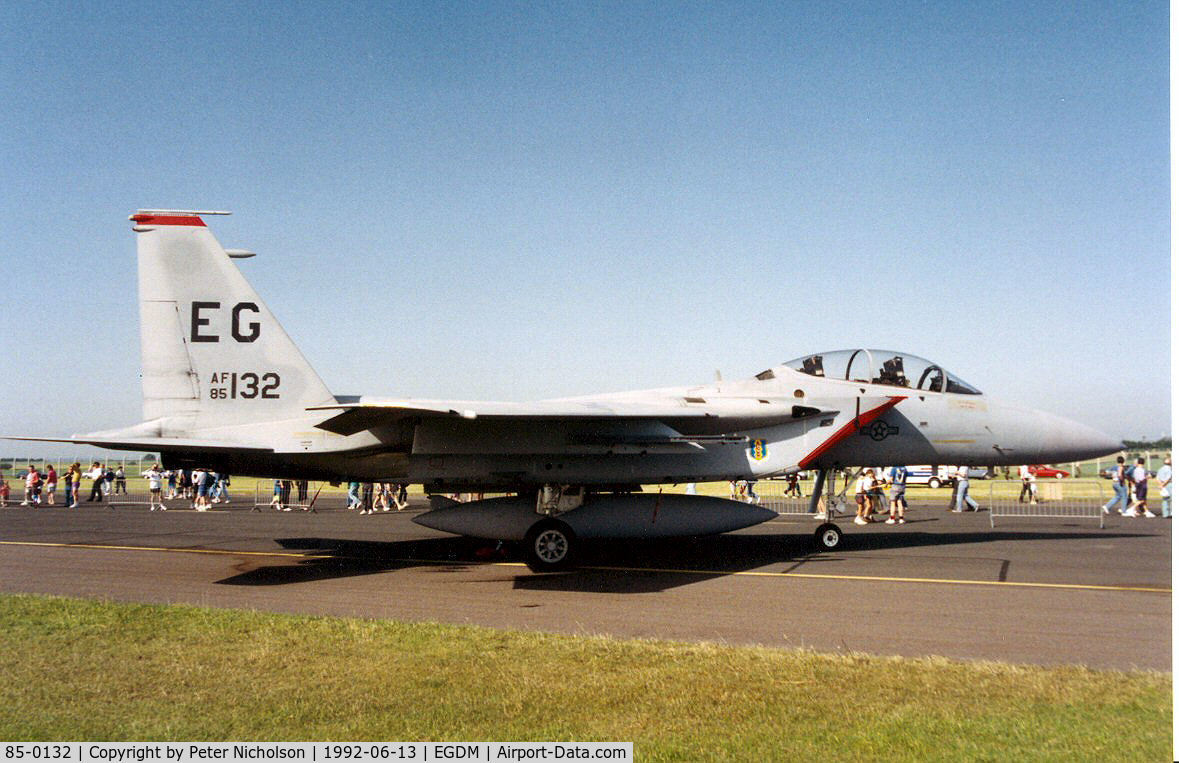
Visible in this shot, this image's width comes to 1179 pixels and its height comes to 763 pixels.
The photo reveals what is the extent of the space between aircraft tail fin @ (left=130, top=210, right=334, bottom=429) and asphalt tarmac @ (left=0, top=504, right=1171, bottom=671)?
2.39 metres

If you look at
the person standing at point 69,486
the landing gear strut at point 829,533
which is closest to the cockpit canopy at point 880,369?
the landing gear strut at point 829,533

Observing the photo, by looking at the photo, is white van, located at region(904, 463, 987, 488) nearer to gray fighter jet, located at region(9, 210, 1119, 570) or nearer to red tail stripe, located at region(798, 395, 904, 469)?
red tail stripe, located at region(798, 395, 904, 469)

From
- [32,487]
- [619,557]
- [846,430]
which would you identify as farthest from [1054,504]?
[32,487]

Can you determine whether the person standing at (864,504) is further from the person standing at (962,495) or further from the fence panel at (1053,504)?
the person standing at (962,495)

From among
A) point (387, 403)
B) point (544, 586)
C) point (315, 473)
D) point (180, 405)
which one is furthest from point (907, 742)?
point (180, 405)

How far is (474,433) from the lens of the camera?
465 inches

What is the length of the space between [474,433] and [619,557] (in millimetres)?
3342

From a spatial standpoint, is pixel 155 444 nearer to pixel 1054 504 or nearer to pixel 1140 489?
pixel 1140 489

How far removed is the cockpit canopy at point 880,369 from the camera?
43.9 ft

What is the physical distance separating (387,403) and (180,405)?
4149 mm

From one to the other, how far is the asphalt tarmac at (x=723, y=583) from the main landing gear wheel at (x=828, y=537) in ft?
0.95

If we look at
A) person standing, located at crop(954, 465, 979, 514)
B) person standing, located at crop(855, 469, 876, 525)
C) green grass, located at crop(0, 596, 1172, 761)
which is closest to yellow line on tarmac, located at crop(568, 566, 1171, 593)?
green grass, located at crop(0, 596, 1172, 761)

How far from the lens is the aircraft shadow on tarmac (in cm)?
1103

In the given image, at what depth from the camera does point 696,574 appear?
11.4 metres
